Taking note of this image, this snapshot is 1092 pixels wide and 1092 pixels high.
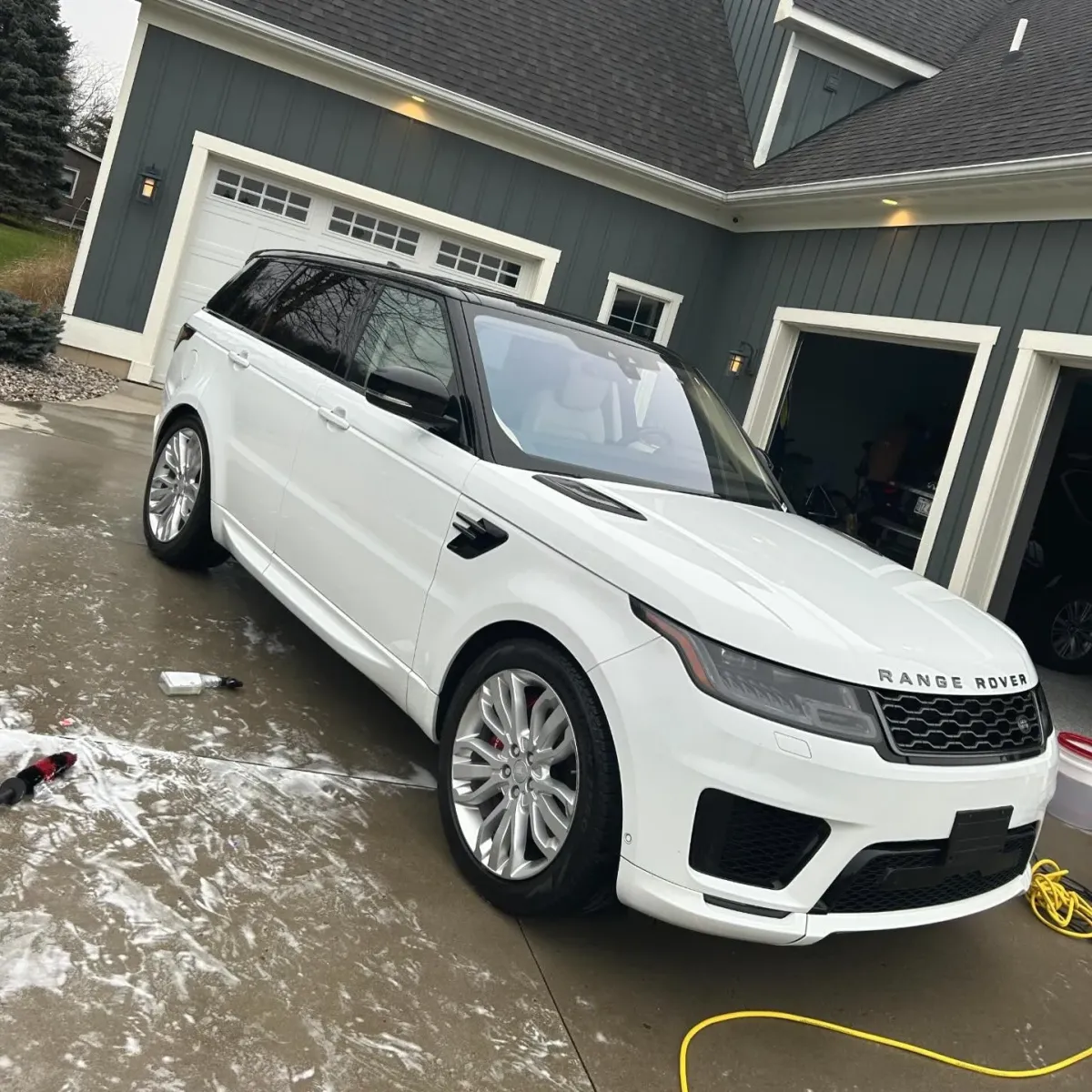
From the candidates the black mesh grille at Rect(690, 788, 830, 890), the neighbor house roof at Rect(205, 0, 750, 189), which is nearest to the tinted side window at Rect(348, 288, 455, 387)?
the black mesh grille at Rect(690, 788, 830, 890)

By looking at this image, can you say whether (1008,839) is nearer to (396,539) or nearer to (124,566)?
(396,539)

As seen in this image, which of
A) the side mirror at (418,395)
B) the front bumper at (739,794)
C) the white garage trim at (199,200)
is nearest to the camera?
the front bumper at (739,794)

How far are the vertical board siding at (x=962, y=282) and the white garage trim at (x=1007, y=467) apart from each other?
140 millimetres

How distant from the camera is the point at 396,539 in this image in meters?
3.49

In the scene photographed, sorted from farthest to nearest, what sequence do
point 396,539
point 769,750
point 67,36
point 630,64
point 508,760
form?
point 67,36, point 630,64, point 396,539, point 508,760, point 769,750

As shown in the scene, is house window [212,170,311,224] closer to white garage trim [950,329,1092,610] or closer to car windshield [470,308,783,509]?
white garage trim [950,329,1092,610]

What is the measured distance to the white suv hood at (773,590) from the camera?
8.38ft

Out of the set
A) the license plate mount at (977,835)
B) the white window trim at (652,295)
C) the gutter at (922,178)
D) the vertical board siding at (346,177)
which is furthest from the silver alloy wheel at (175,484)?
the white window trim at (652,295)

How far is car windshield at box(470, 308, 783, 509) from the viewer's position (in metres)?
3.53

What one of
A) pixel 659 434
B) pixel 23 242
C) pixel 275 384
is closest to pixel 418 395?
pixel 659 434

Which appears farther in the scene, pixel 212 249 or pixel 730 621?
pixel 212 249

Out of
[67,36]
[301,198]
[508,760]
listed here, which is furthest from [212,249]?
[67,36]

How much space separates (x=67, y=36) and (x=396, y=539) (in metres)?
35.9

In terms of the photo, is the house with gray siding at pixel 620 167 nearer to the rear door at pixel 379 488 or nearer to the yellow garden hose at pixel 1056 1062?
the yellow garden hose at pixel 1056 1062
